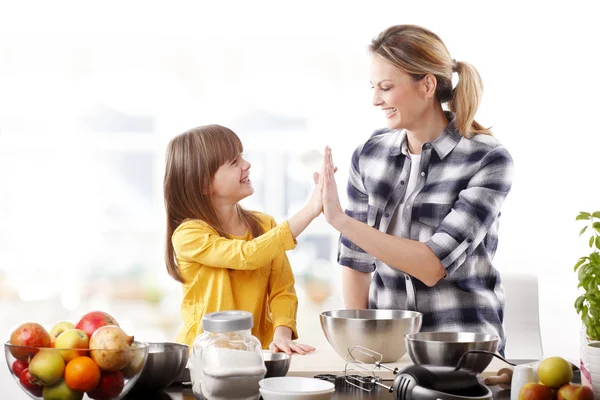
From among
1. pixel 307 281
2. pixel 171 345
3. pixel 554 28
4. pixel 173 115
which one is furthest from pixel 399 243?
pixel 554 28

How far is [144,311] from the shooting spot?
14.8ft

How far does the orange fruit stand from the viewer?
1225 millimetres

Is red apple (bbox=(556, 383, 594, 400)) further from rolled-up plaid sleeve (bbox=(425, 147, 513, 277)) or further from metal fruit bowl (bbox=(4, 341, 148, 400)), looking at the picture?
rolled-up plaid sleeve (bbox=(425, 147, 513, 277))

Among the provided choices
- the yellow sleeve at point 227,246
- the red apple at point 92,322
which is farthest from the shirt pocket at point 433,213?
the red apple at point 92,322

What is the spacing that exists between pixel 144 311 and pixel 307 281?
3.22 feet

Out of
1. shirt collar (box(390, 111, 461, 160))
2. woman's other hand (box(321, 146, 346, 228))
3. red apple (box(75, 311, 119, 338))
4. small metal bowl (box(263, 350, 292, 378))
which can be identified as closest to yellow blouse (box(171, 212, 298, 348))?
woman's other hand (box(321, 146, 346, 228))

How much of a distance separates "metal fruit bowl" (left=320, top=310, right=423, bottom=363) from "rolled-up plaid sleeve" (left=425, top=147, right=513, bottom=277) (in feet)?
1.57

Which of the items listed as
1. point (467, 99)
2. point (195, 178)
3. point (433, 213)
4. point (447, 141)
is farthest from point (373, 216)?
point (195, 178)

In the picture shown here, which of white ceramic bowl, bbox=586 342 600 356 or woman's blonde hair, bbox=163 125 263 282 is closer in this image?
white ceramic bowl, bbox=586 342 600 356

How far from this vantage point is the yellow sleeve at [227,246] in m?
2.13

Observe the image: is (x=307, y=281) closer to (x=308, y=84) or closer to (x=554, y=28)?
(x=308, y=84)

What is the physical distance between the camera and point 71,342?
1.25 meters

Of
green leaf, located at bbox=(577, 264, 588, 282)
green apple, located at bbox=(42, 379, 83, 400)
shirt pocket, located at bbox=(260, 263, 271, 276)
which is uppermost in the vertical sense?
shirt pocket, located at bbox=(260, 263, 271, 276)

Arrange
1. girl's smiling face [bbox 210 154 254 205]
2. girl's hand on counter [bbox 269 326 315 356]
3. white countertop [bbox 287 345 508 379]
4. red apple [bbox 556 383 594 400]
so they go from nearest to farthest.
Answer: red apple [bbox 556 383 594 400], white countertop [bbox 287 345 508 379], girl's hand on counter [bbox 269 326 315 356], girl's smiling face [bbox 210 154 254 205]
